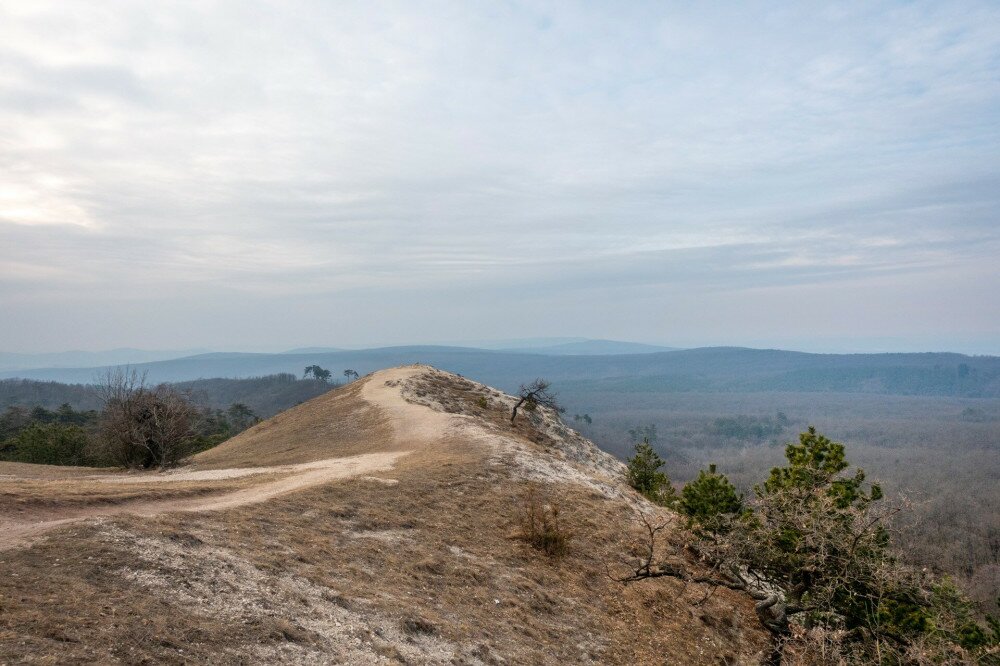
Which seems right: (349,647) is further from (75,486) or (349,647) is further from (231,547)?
(75,486)

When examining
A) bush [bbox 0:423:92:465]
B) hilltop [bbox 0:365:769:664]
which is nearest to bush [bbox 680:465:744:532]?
hilltop [bbox 0:365:769:664]

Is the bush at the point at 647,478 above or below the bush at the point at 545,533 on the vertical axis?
below

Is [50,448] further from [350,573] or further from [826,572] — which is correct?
[826,572]

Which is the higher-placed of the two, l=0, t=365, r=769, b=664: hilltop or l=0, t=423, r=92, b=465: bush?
l=0, t=365, r=769, b=664: hilltop

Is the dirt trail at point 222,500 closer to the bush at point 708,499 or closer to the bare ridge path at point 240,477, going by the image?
the bare ridge path at point 240,477

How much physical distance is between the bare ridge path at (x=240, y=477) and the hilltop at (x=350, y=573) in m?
0.10

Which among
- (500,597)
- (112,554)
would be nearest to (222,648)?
(112,554)

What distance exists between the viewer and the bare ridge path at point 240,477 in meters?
11.4

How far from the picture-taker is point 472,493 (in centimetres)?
1800

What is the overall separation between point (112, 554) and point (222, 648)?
3036 millimetres

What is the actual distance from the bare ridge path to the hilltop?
10cm

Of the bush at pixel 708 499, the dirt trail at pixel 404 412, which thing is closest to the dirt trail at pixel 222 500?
the dirt trail at pixel 404 412

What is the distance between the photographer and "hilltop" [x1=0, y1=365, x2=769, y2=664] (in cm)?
770

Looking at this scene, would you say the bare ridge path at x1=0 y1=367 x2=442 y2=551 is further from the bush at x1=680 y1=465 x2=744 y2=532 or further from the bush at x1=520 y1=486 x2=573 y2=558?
the bush at x1=680 y1=465 x2=744 y2=532
